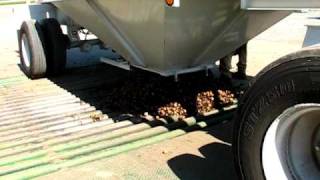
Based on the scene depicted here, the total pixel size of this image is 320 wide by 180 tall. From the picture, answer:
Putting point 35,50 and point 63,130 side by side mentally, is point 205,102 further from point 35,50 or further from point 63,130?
point 35,50

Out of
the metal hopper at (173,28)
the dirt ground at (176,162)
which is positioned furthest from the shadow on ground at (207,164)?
the metal hopper at (173,28)

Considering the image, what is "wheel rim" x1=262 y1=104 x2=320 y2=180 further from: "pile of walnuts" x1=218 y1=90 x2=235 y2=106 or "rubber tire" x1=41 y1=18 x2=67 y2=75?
"rubber tire" x1=41 y1=18 x2=67 y2=75

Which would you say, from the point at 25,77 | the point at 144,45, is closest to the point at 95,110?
the point at 144,45

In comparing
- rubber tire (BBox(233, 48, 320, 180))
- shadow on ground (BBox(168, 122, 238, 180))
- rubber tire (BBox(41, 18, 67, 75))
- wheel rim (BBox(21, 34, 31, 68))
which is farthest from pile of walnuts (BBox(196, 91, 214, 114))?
wheel rim (BBox(21, 34, 31, 68))

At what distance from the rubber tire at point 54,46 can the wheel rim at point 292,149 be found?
14.5 feet

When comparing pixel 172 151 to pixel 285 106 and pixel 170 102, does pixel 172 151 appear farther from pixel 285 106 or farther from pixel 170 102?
pixel 285 106

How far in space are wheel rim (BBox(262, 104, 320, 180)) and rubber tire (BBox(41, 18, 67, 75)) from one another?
4415 mm

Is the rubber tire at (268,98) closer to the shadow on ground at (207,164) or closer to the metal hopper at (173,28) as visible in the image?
the shadow on ground at (207,164)

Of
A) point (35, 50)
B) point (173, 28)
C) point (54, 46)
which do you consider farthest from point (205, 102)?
point (35, 50)

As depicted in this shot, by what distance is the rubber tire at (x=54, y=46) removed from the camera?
6523mm

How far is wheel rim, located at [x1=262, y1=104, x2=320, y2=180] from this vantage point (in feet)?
8.63

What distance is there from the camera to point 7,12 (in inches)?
477

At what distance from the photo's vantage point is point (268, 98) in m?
2.59

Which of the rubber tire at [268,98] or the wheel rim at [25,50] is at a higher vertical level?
the rubber tire at [268,98]
